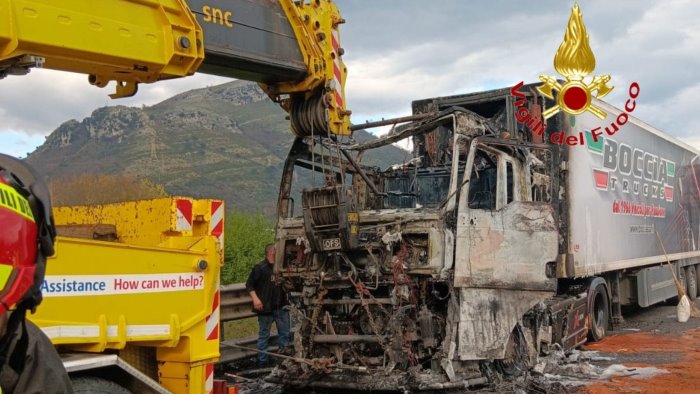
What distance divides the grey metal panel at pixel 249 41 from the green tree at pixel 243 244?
12689mm

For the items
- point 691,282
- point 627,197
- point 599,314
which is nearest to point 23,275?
point 599,314

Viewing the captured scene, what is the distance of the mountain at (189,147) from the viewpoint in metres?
70.8

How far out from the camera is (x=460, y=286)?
22.8 ft

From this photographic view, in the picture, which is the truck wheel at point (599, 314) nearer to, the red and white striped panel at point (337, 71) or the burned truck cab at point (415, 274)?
the burned truck cab at point (415, 274)

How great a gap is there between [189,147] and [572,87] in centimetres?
7998

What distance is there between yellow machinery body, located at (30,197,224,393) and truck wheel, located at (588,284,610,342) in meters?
8.34

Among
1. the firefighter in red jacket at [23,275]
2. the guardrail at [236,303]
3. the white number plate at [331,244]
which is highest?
the white number plate at [331,244]

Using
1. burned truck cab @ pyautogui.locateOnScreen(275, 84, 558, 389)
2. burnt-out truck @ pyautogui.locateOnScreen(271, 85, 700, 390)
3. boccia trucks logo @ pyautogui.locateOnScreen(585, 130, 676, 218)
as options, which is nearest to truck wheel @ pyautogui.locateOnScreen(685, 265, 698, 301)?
boccia trucks logo @ pyautogui.locateOnScreen(585, 130, 676, 218)

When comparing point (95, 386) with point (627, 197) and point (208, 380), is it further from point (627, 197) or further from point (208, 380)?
point (627, 197)

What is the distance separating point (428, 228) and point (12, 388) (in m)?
5.41

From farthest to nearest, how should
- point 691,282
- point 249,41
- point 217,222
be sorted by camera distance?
point 691,282
point 249,41
point 217,222

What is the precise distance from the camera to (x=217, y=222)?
4.73m

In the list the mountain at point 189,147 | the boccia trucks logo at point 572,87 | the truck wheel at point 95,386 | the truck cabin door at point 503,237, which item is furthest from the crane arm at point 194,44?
the mountain at point 189,147

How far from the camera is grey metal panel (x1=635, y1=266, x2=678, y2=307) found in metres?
13.6
